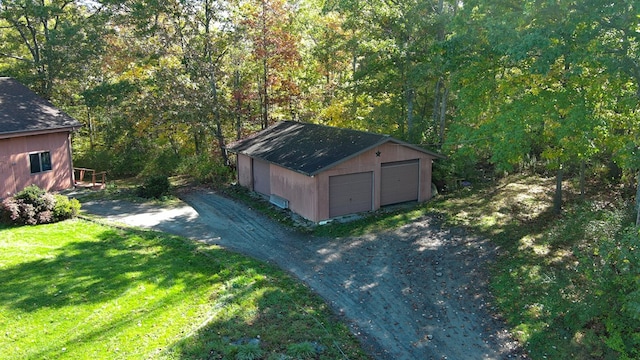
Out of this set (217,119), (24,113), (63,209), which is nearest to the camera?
(63,209)

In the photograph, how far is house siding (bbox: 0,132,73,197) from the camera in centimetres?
2009

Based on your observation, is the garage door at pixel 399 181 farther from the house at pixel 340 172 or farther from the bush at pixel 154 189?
the bush at pixel 154 189

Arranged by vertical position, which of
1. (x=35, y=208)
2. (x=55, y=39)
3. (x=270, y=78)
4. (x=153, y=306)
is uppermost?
(x=55, y=39)

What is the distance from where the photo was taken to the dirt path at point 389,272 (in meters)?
10.3

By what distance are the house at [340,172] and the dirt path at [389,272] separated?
1.61 m

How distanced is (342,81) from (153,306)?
849 inches

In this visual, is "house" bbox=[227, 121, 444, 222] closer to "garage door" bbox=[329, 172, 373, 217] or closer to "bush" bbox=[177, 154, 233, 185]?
"garage door" bbox=[329, 172, 373, 217]

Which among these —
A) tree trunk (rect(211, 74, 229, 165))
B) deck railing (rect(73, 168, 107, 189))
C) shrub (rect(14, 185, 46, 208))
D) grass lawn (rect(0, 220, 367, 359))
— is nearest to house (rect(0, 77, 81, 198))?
deck railing (rect(73, 168, 107, 189))

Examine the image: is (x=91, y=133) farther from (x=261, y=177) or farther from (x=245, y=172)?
(x=261, y=177)

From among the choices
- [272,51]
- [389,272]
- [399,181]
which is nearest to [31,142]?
[272,51]

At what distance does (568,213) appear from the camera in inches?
689

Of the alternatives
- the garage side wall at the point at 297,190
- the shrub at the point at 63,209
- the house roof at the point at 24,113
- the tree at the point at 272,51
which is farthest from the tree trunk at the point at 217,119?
the shrub at the point at 63,209

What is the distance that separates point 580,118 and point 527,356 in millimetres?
7427

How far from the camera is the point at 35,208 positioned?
57.6 feet
